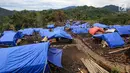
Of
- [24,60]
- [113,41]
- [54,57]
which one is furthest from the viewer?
[113,41]

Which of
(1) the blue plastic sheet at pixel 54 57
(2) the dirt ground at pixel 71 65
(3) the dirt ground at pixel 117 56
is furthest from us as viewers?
(3) the dirt ground at pixel 117 56

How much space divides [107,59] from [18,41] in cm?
1460

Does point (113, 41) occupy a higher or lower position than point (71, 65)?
higher

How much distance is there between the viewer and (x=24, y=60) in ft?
33.9

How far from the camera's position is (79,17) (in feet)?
253

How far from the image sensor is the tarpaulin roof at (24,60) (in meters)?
9.83

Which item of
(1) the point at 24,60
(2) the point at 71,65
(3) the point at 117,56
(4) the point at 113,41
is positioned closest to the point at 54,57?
(2) the point at 71,65

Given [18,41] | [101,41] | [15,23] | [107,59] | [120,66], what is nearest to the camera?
[120,66]

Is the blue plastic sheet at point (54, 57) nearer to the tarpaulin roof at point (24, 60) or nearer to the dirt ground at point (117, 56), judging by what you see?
the tarpaulin roof at point (24, 60)

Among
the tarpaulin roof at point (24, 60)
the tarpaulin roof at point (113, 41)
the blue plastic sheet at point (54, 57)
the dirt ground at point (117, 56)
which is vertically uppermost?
the tarpaulin roof at point (24, 60)

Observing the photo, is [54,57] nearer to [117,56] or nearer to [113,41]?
[117,56]

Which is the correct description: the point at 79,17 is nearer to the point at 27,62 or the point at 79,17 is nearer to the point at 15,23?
the point at 15,23

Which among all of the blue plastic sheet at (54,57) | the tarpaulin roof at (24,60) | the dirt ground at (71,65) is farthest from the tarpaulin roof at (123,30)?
the tarpaulin roof at (24,60)

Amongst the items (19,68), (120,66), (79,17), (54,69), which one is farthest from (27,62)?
(79,17)
